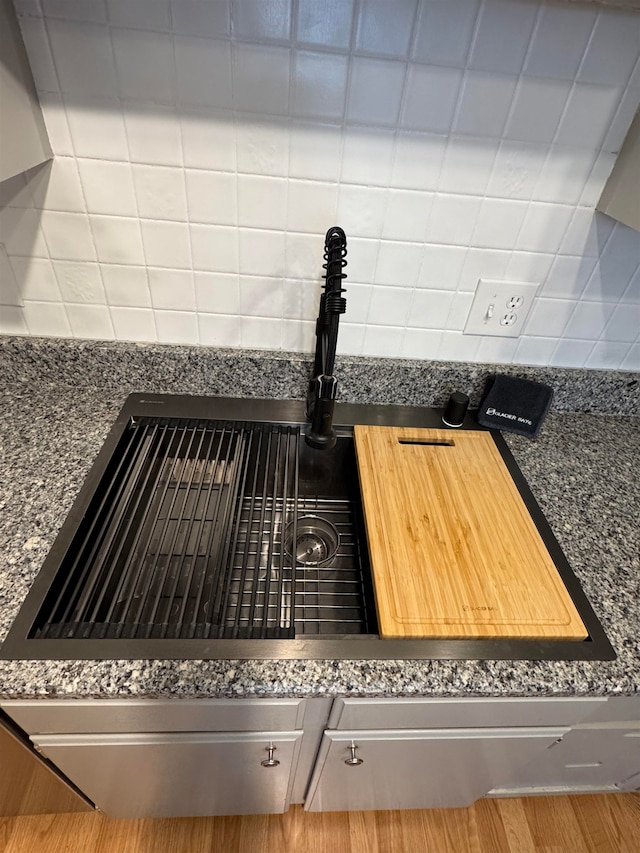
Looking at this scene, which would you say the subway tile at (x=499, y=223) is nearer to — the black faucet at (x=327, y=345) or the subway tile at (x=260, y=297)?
the black faucet at (x=327, y=345)

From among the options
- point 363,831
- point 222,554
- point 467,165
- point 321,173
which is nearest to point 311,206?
point 321,173

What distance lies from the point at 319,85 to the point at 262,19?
11 cm

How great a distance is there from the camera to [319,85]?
712mm

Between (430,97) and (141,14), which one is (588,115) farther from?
(141,14)

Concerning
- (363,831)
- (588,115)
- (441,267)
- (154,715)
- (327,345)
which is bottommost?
(363,831)

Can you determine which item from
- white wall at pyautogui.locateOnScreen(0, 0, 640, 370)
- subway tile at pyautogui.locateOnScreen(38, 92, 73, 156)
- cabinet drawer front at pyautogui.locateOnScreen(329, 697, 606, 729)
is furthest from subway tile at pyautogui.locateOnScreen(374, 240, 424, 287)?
cabinet drawer front at pyautogui.locateOnScreen(329, 697, 606, 729)

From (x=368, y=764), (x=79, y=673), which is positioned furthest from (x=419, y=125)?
(x=368, y=764)

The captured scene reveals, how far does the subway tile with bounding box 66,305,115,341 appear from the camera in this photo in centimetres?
93

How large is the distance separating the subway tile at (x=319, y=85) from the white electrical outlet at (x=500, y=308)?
0.43 meters

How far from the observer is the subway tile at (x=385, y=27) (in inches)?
25.7

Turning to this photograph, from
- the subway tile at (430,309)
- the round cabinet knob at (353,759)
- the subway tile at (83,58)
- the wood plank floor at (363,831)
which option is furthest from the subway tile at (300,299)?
the wood plank floor at (363,831)

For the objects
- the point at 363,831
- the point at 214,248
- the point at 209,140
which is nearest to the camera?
the point at 209,140

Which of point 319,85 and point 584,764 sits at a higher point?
point 319,85

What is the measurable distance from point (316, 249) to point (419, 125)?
26 centimetres
